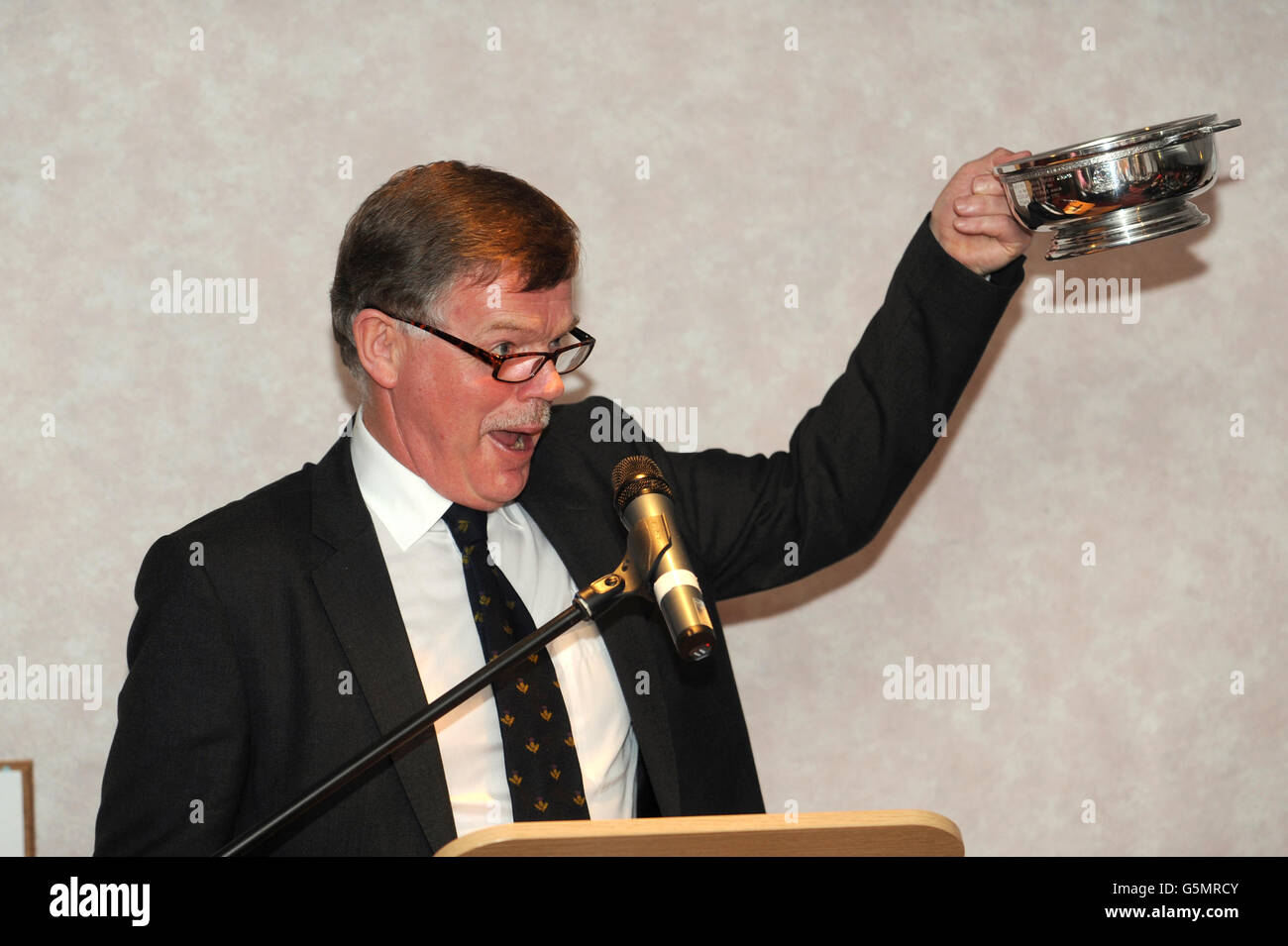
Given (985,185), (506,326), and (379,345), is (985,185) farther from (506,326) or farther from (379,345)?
(379,345)

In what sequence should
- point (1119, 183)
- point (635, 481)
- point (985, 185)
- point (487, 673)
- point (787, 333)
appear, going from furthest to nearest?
point (787, 333) → point (985, 185) → point (1119, 183) → point (635, 481) → point (487, 673)

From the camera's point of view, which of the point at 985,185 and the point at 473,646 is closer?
the point at 985,185

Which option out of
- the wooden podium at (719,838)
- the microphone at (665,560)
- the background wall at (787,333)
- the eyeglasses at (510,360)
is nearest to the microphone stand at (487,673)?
the microphone at (665,560)

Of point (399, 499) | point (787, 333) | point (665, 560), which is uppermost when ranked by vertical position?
point (787, 333)

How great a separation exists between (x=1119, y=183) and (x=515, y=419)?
2.75 ft

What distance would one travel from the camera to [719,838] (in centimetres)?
102

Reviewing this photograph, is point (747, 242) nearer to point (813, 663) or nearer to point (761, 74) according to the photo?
point (761, 74)

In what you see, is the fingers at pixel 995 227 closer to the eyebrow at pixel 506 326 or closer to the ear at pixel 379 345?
the eyebrow at pixel 506 326

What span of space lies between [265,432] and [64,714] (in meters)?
0.65

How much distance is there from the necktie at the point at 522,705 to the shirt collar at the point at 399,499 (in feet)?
0.09

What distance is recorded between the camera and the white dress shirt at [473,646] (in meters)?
1.74

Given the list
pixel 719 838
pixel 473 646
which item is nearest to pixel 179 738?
pixel 473 646

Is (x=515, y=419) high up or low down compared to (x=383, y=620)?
up

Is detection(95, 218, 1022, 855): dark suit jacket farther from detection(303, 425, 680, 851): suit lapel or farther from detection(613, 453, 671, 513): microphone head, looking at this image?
detection(613, 453, 671, 513): microphone head
